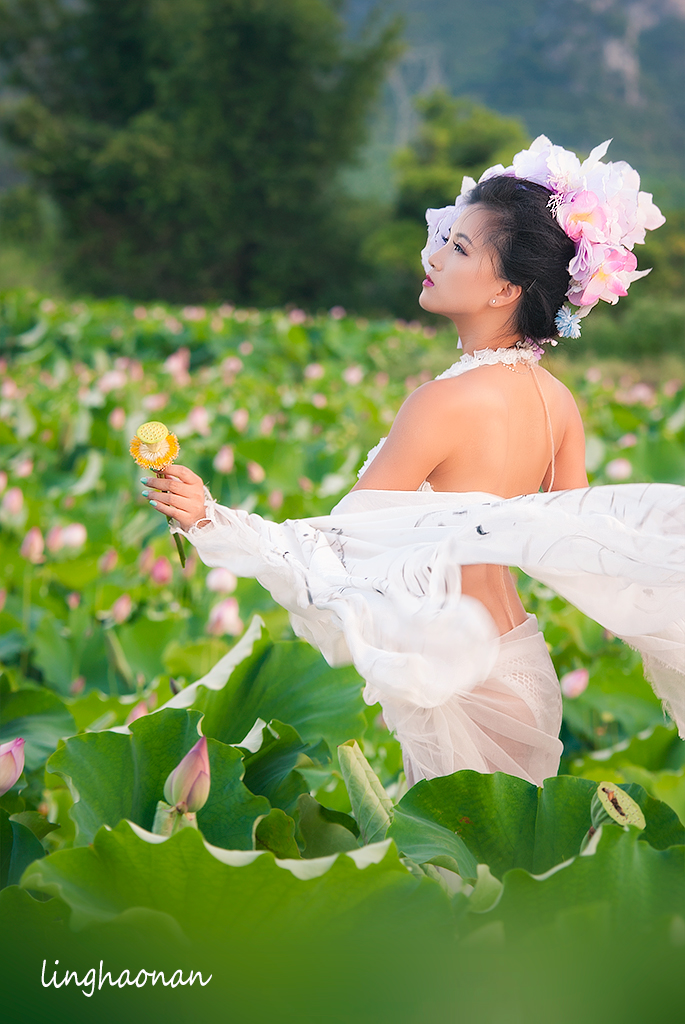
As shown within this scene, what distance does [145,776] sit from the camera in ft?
3.65

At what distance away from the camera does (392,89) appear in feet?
160

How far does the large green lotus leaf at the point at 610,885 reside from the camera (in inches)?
31.8

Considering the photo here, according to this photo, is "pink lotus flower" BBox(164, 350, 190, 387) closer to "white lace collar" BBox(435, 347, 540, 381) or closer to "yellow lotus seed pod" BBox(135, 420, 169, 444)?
"white lace collar" BBox(435, 347, 540, 381)

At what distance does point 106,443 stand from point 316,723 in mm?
2784

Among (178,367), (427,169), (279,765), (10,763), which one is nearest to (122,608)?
(279,765)

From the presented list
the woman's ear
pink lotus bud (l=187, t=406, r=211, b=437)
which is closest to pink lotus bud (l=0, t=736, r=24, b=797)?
the woman's ear

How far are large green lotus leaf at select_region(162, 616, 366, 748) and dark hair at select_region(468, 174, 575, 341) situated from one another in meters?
0.56

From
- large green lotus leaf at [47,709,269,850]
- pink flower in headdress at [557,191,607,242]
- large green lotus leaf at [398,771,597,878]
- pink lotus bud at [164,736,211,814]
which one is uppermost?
pink flower in headdress at [557,191,607,242]

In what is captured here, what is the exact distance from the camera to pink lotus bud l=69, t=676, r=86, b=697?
2221 millimetres

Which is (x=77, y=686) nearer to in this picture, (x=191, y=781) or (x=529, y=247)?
(x=191, y=781)

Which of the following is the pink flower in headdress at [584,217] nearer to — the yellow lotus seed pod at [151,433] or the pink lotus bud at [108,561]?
the yellow lotus seed pod at [151,433]

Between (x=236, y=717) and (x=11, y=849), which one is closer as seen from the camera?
(x=11, y=849)

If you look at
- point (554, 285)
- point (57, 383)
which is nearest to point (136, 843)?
point (554, 285)

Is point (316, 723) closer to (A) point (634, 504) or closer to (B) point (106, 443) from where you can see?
(A) point (634, 504)
